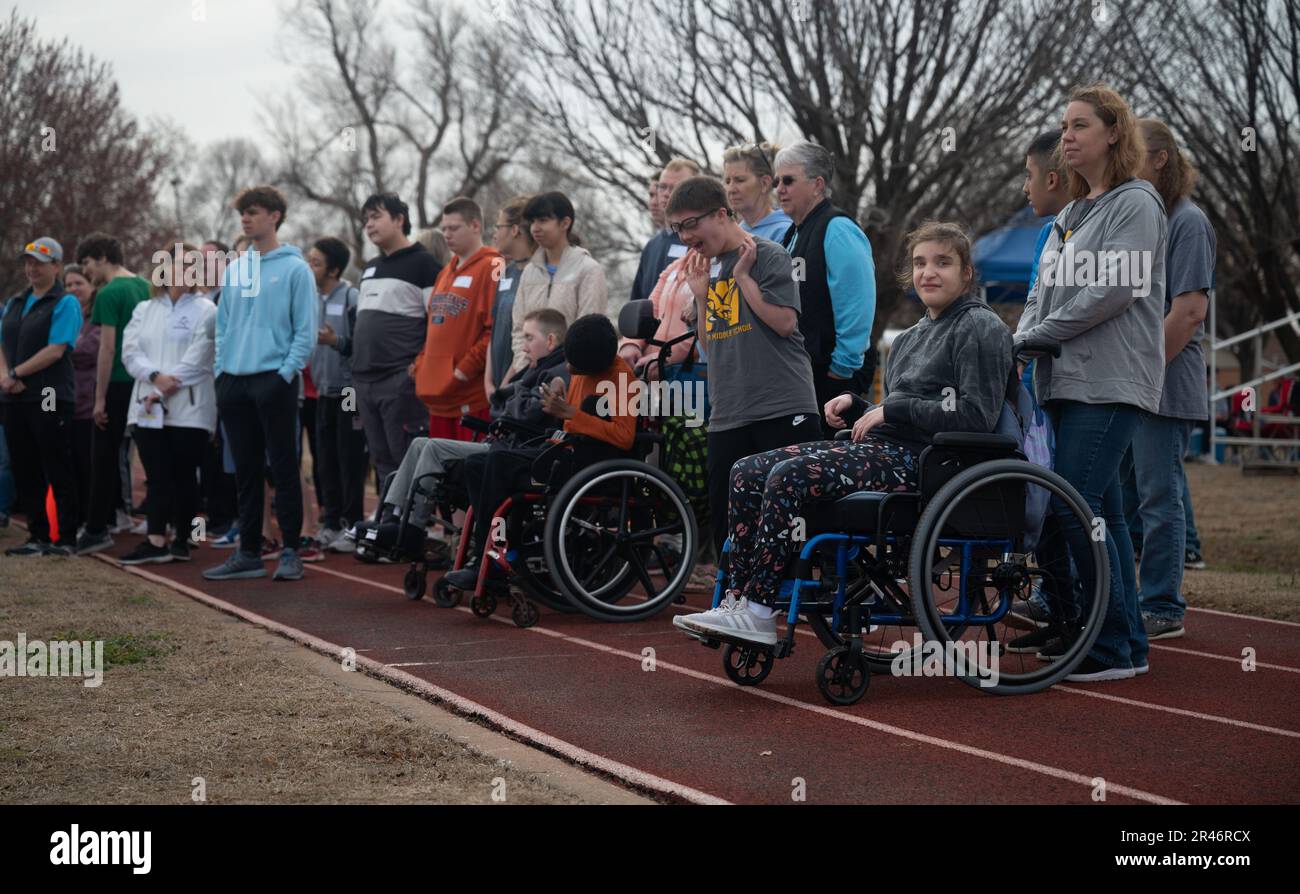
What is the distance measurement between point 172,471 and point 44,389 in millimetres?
1147

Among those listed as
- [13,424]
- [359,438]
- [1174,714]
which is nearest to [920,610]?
[1174,714]

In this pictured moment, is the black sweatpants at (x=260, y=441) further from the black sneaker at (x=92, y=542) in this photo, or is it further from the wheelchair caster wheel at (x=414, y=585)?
the black sneaker at (x=92, y=542)

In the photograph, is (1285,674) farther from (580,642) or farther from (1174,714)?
(580,642)

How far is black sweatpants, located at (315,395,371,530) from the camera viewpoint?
371 inches

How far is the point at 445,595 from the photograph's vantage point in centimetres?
693

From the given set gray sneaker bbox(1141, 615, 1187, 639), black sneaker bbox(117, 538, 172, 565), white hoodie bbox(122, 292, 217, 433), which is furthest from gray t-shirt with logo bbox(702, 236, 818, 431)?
black sneaker bbox(117, 538, 172, 565)

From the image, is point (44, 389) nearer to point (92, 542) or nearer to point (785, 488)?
point (92, 542)

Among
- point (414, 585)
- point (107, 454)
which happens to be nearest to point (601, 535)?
point (414, 585)

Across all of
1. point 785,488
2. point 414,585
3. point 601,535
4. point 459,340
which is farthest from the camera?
point 459,340

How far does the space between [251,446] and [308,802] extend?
4742mm

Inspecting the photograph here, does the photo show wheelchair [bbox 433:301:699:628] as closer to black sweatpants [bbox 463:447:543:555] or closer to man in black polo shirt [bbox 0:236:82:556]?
black sweatpants [bbox 463:447:543:555]

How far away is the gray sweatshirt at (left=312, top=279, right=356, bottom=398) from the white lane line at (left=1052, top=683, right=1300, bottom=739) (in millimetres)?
5749

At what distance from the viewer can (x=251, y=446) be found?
8000mm

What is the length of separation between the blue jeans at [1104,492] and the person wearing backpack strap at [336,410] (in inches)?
210
